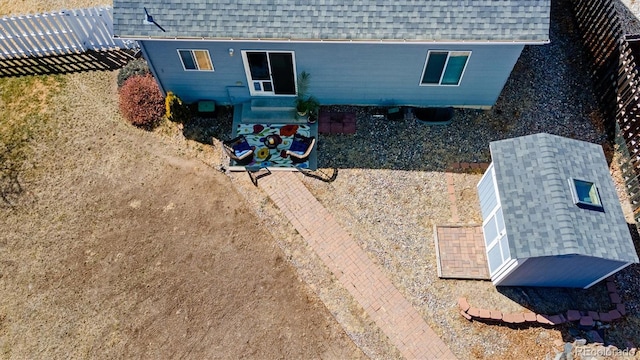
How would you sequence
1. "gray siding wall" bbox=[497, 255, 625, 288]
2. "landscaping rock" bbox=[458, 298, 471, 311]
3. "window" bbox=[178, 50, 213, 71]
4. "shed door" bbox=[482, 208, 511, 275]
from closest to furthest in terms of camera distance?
"gray siding wall" bbox=[497, 255, 625, 288]
"shed door" bbox=[482, 208, 511, 275]
"landscaping rock" bbox=[458, 298, 471, 311]
"window" bbox=[178, 50, 213, 71]

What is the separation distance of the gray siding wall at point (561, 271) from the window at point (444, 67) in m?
5.99

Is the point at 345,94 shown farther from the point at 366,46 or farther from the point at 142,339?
the point at 142,339

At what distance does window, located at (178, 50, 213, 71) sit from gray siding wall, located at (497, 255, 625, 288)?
33.3 feet

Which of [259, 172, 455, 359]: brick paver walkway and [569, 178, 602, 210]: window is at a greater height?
[569, 178, 602, 210]: window

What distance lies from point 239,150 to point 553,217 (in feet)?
28.4

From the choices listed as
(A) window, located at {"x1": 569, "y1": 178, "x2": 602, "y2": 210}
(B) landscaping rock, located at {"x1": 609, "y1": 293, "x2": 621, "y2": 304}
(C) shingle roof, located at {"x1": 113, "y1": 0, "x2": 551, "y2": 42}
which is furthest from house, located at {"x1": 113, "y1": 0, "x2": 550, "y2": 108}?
(B) landscaping rock, located at {"x1": 609, "y1": 293, "x2": 621, "y2": 304}

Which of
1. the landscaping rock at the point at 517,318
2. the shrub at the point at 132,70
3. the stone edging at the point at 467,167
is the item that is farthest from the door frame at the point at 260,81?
the landscaping rock at the point at 517,318

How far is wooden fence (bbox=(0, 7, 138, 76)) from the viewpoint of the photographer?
47.4 feet

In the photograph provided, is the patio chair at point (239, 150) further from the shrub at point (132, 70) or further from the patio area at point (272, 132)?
the shrub at point (132, 70)

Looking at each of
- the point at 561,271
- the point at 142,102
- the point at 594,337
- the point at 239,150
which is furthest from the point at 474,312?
the point at 142,102

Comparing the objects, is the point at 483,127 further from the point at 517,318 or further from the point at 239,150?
the point at 239,150

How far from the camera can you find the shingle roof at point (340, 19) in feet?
37.6

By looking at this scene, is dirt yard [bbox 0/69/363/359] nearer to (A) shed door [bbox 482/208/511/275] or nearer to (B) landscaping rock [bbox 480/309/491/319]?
(B) landscaping rock [bbox 480/309/491/319]

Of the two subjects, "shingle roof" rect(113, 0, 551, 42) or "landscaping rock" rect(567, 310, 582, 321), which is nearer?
"landscaping rock" rect(567, 310, 582, 321)
